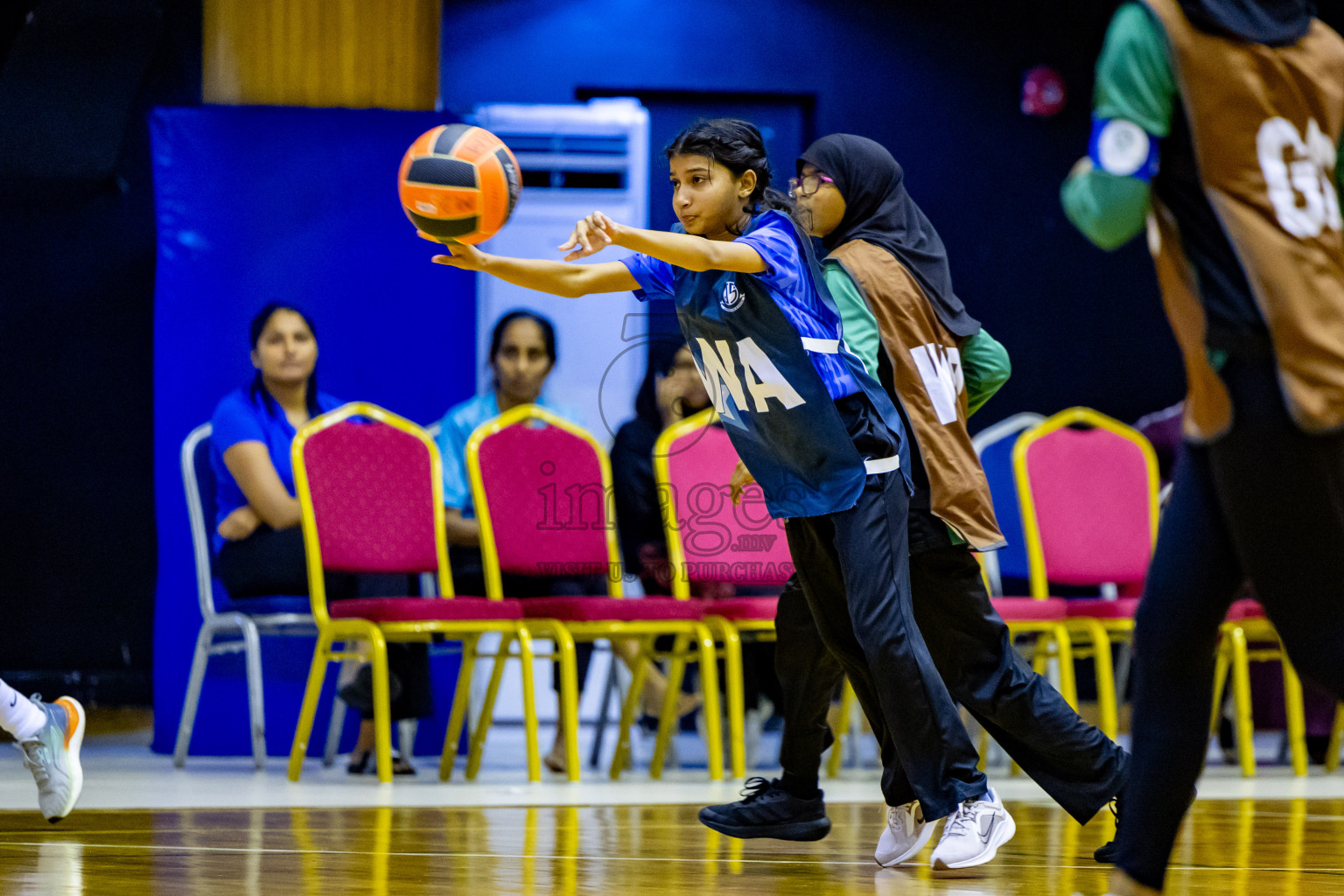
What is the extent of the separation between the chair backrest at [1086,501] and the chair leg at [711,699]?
1125 mm

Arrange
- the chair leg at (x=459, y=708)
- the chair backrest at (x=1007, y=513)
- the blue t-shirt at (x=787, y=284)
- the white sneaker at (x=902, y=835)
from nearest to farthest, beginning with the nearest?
the blue t-shirt at (x=787, y=284) < the white sneaker at (x=902, y=835) < the chair leg at (x=459, y=708) < the chair backrest at (x=1007, y=513)

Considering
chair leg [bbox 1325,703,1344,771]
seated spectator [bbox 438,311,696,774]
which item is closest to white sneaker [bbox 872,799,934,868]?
seated spectator [bbox 438,311,696,774]

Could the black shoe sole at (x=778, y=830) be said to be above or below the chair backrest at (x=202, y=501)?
below

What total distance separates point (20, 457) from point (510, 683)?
2.61 metres

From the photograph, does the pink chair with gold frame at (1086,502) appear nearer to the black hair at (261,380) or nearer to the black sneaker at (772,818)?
the black sneaker at (772,818)

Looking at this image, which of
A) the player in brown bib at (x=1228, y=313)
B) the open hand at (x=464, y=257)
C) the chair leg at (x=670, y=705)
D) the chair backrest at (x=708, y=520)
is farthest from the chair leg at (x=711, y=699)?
the player in brown bib at (x=1228, y=313)

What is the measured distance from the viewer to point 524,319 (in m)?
4.84

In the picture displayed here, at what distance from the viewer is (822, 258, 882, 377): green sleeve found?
107 inches

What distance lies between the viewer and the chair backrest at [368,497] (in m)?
4.19

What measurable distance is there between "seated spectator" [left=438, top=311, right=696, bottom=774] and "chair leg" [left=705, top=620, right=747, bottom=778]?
1.99 ft

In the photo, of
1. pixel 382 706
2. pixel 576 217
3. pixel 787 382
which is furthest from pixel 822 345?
pixel 576 217

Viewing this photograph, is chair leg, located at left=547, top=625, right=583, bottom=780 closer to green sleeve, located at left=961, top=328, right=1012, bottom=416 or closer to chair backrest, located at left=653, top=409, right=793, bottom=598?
chair backrest, located at left=653, top=409, right=793, bottom=598

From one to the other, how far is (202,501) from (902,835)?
2.74 m

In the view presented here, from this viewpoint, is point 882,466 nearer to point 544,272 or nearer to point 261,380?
point 544,272
